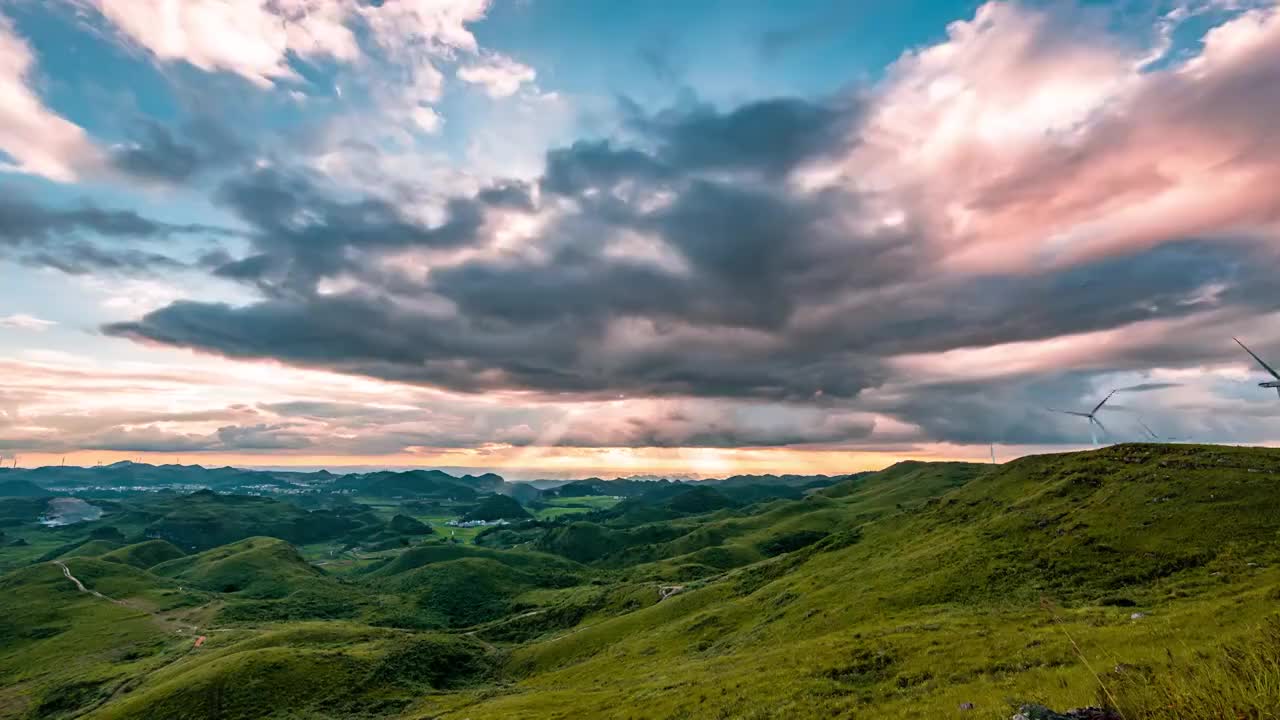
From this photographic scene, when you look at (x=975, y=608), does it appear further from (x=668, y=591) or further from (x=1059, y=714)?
(x=668, y=591)

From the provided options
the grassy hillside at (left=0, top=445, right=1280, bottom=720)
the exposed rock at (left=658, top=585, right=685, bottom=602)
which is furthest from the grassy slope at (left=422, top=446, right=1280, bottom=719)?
the exposed rock at (left=658, top=585, right=685, bottom=602)

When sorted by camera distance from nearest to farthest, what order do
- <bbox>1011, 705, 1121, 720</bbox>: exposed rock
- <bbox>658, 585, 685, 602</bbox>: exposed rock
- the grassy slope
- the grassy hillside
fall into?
<bbox>1011, 705, 1121, 720</bbox>: exposed rock < the grassy hillside < the grassy slope < <bbox>658, 585, 685, 602</bbox>: exposed rock

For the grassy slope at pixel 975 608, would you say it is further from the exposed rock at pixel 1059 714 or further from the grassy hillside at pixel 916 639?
the exposed rock at pixel 1059 714

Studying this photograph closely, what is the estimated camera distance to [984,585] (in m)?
77.0

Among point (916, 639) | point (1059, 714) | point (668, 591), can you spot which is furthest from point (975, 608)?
point (668, 591)

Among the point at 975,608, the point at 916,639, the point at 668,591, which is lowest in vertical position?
the point at 668,591

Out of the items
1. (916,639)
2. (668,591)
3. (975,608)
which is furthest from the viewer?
(668,591)

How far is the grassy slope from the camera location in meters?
44.3

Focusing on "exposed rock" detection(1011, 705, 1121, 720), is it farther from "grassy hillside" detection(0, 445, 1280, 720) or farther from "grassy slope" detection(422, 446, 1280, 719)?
"grassy slope" detection(422, 446, 1280, 719)

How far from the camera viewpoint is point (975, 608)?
68438 millimetres

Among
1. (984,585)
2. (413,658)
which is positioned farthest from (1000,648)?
(413,658)

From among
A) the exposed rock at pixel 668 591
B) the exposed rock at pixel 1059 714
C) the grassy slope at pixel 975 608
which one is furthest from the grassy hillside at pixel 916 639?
the exposed rock at pixel 1059 714

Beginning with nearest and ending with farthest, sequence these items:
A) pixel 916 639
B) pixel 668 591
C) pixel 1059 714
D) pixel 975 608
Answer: pixel 1059 714
pixel 916 639
pixel 975 608
pixel 668 591

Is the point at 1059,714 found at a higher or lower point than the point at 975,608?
higher
